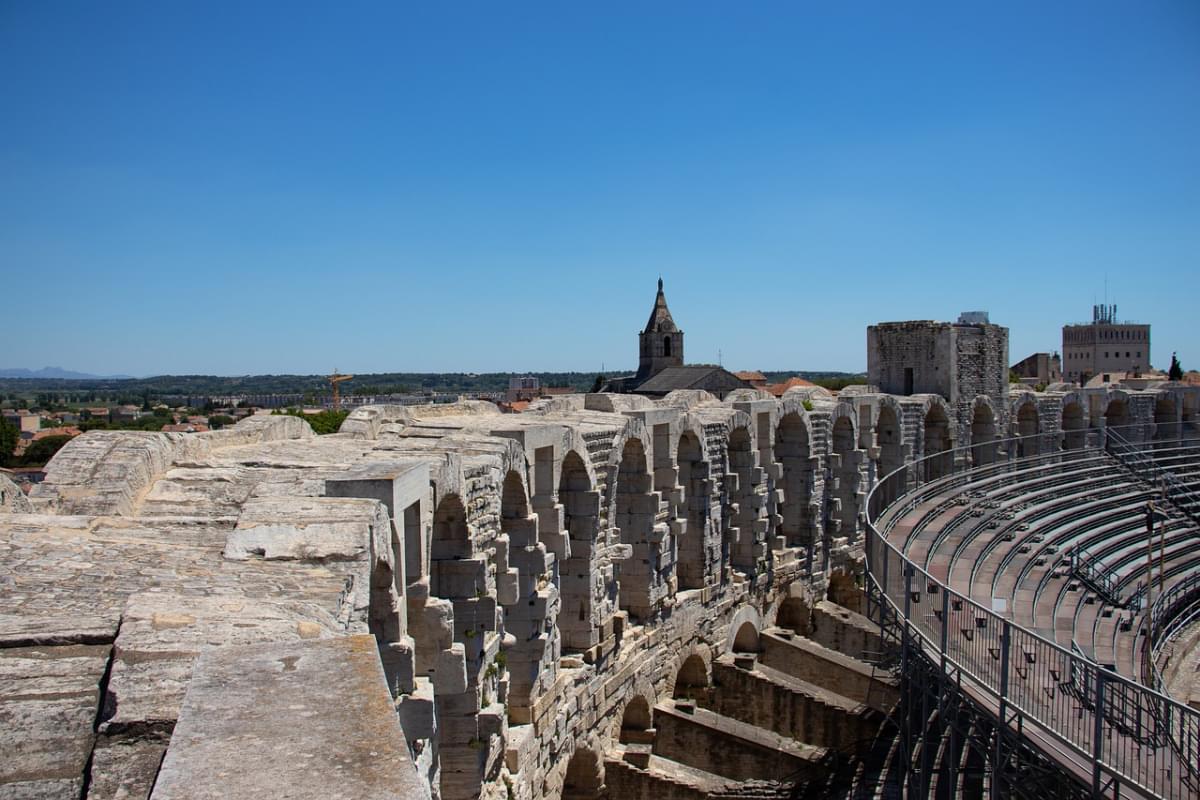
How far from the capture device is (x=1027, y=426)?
26656 millimetres

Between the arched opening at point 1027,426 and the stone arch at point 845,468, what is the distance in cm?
794

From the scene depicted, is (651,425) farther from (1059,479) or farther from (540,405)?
(1059,479)

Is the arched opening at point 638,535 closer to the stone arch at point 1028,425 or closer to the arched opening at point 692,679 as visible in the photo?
the arched opening at point 692,679

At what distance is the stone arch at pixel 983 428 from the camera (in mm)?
24234

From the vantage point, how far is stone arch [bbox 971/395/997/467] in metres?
24.2

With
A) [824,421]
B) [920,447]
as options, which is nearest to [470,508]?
[824,421]

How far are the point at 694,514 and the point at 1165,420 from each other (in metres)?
21.4

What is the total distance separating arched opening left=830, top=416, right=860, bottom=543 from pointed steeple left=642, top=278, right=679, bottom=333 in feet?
155

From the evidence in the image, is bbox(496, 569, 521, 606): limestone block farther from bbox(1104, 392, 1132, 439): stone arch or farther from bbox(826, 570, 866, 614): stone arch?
bbox(1104, 392, 1132, 439): stone arch

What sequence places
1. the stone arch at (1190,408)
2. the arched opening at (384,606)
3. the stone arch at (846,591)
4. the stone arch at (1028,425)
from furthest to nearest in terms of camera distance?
the stone arch at (1190,408), the stone arch at (1028,425), the stone arch at (846,591), the arched opening at (384,606)

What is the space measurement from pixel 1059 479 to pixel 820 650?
10.1 metres

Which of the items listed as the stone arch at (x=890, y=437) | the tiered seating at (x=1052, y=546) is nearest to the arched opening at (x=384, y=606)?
the tiered seating at (x=1052, y=546)

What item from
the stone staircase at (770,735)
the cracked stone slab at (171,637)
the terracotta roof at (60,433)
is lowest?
the stone staircase at (770,735)

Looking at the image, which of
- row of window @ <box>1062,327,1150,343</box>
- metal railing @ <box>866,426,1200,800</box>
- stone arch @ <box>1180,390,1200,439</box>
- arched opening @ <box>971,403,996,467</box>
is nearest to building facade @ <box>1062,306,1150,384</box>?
row of window @ <box>1062,327,1150,343</box>
